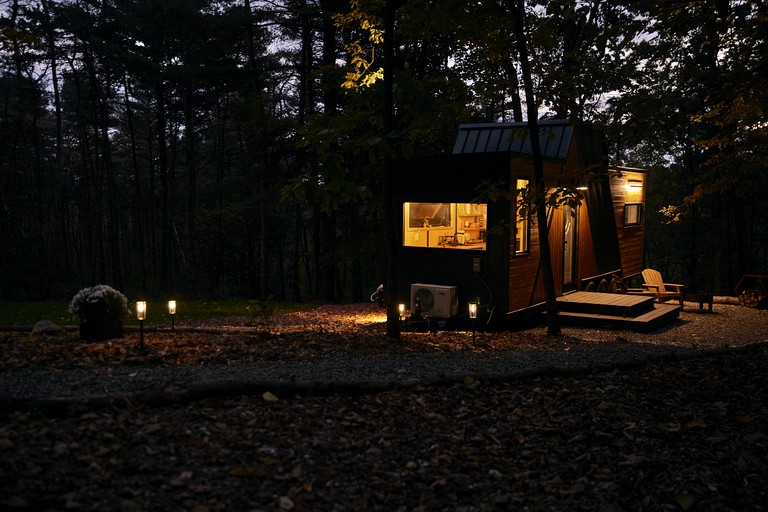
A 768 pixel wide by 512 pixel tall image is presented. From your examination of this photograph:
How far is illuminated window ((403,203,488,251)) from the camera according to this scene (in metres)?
12.1

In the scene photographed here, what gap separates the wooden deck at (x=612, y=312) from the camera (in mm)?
Result: 11586

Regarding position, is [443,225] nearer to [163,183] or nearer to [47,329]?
[47,329]

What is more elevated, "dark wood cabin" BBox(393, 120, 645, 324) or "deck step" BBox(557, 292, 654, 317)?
"dark wood cabin" BBox(393, 120, 645, 324)

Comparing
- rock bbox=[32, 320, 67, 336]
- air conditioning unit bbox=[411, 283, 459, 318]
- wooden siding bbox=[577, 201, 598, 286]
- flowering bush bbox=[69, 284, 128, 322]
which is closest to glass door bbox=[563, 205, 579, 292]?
wooden siding bbox=[577, 201, 598, 286]

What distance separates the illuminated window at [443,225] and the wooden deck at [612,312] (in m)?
2.42

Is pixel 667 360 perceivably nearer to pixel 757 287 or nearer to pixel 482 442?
pixel 482 442

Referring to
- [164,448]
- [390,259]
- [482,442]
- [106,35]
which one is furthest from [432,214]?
[106,35]

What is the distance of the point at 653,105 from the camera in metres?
4.95

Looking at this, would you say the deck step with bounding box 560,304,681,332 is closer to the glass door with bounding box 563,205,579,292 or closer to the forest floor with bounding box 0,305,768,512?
the glass door with bounding box 563,205,579,292

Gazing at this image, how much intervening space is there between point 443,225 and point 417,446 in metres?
8.52

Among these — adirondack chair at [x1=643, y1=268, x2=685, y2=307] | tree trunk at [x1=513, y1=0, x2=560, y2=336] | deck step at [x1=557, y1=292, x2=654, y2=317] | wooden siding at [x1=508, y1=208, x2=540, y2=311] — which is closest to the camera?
tree trunk at [x1=513, y1=0, x2=560, y2=336]

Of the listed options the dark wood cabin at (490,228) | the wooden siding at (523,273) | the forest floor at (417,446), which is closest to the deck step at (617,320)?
the dark wood cabin at (490,228)

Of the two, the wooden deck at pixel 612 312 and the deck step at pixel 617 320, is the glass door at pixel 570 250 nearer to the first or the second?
the wooden deck at pixel 612 312

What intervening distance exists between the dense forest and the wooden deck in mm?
2755
